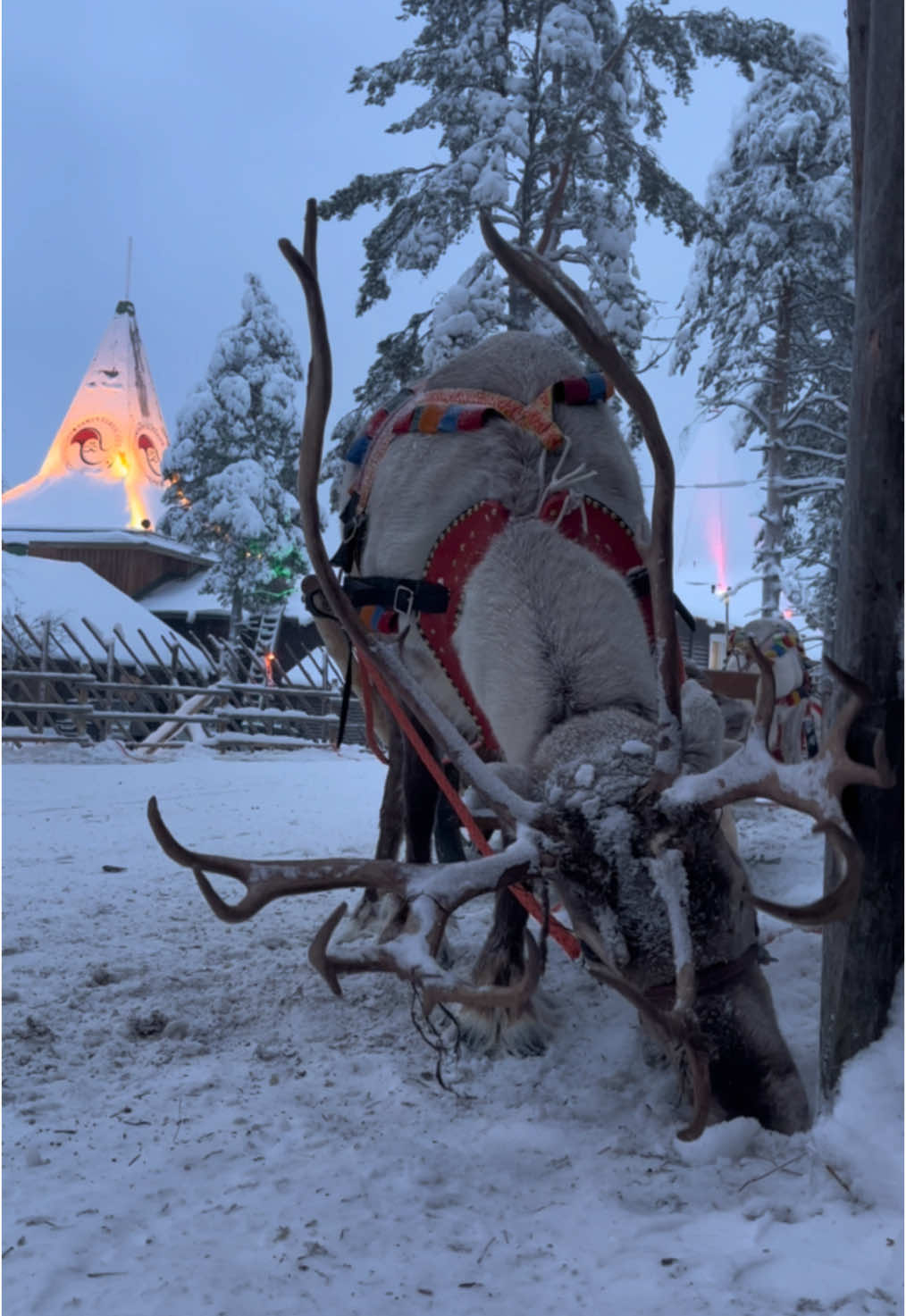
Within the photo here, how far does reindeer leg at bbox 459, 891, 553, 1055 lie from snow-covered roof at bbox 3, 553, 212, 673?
15.3m

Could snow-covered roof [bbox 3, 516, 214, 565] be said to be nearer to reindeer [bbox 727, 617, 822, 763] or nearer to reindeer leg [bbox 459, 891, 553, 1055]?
reindeer [bbox 727, 617, 822, 763]

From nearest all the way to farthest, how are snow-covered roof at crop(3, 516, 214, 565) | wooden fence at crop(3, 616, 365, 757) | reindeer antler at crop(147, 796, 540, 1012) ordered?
reindeer antler at crop(147, 796, 540, 1012)
wooden fence at crop(3, 616, 365, 757)
snow-covered roof at crop(3, 516, 214, 565)

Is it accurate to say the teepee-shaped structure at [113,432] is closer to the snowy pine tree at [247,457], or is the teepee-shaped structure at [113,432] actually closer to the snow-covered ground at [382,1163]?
the snowy pine tree at [247,457]

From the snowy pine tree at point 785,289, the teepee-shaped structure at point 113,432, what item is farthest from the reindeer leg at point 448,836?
the teepee-shaped structure at point 113,432

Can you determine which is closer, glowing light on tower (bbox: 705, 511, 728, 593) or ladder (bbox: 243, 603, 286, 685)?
glowing light on tower (bbox: 705, 511, 728, 593)

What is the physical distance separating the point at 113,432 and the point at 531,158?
68.8ft

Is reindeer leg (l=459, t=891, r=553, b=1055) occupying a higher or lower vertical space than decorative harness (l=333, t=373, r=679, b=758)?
lower

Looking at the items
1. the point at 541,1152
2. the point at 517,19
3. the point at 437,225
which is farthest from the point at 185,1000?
the point at 517,19

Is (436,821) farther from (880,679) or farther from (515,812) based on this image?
(880,679)

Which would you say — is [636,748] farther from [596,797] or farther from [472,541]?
[472,541]

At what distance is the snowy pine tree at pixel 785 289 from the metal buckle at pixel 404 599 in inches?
359

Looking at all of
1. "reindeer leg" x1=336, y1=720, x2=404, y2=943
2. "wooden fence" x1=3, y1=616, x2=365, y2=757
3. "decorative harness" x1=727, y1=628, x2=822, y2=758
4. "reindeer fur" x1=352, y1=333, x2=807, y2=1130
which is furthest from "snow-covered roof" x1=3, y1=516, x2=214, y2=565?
"reindeer fur" x1=352, y1=333, x2=807, y2=1130

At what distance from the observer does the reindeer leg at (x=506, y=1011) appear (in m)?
2.94

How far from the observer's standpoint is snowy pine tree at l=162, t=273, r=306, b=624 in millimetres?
21109
